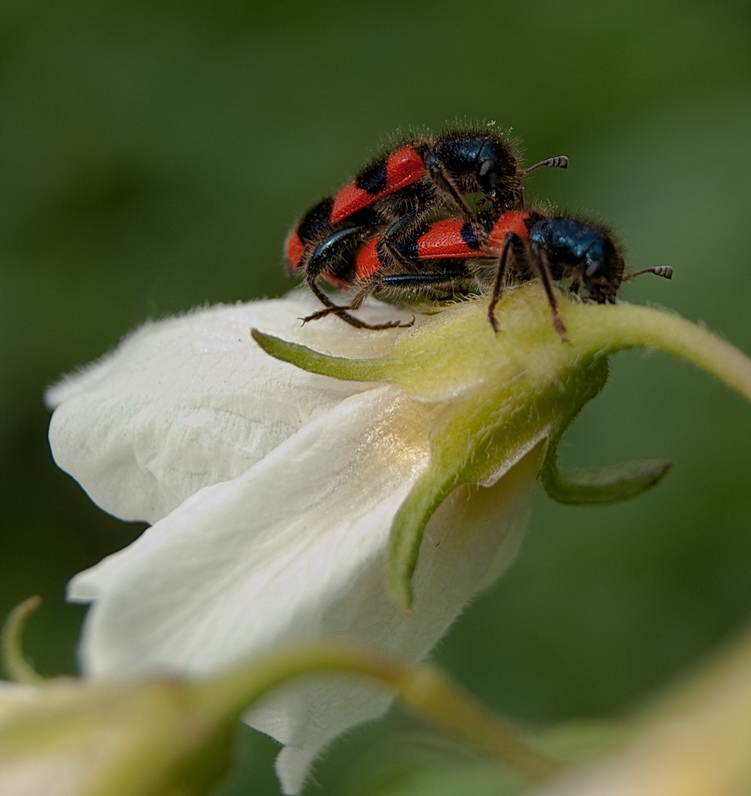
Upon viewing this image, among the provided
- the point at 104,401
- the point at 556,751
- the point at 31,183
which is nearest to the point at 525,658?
the point at 556,751

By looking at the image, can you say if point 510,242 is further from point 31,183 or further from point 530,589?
point 31,183

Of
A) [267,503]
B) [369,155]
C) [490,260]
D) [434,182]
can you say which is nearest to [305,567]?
[267,503]

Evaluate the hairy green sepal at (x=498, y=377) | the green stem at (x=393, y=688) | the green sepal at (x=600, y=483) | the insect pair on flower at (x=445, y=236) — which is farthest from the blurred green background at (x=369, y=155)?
the green stem at (x=393, y=688)

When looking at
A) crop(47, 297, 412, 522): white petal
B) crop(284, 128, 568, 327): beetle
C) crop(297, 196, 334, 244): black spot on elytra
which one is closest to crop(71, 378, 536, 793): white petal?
crop(47, 297, 412, 522): white petal

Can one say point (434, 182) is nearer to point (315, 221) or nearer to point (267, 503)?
point (315, 221)

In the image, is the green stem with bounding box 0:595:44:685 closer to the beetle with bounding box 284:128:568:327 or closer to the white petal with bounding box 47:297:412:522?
the white petal with bounding box 47:297:412:522

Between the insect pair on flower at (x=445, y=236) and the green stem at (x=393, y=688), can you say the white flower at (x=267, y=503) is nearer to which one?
the insect pair on flower at (x=445, y=236)
